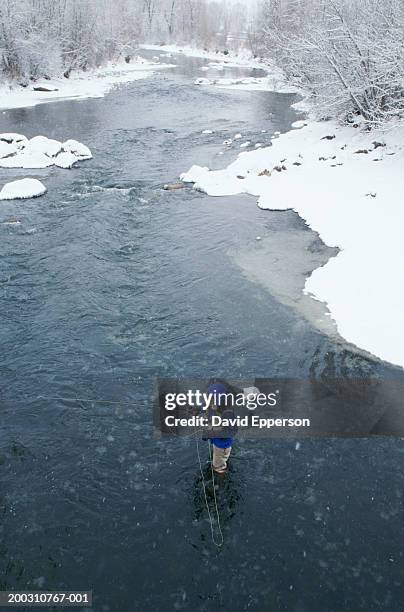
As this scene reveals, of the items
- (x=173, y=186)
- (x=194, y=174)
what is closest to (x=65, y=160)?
(x=173, y=186)

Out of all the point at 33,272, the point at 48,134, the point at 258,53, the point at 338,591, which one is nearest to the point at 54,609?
the point at 338,591

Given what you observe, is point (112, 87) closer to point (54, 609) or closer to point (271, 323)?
point (271, 323)

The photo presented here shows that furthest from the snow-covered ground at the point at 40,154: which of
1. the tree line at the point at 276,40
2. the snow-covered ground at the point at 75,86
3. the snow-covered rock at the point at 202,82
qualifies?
the snow-covered rock at the point at 202,82

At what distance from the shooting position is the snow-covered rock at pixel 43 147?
23.0m

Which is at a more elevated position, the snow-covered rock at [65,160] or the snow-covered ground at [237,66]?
the snow-covered rock at [65,160]

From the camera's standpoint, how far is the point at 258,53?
228 feet

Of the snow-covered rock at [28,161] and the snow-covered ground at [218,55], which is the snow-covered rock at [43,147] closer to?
the snow-covered rock at [28,161]

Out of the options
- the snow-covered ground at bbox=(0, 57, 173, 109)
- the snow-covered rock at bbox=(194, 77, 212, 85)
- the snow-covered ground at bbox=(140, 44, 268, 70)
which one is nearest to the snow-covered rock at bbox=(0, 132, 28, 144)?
the snow-covered ground at bbox=(0, 57, 173, 109)

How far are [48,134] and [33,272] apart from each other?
1782cm

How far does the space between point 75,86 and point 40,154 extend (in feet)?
89.9

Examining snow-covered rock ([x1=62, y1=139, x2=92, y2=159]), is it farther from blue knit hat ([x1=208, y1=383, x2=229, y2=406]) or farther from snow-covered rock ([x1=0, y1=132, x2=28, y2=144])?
blue knit hat ([x1=208, y1=383, x2=229, y2=406])

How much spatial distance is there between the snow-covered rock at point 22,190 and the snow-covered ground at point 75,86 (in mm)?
20883

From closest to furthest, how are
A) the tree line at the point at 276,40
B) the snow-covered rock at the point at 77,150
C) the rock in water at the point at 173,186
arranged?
the rock in water at the point at 173,186, the tree line at the point at 276,40, the snow-covered rock at the point at 77,150

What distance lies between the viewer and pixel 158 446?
7.67 m
